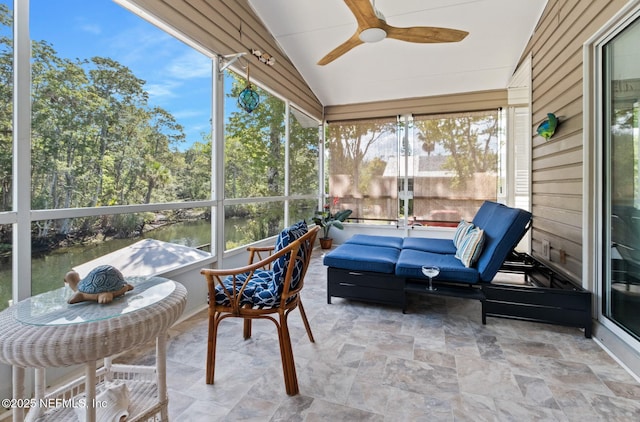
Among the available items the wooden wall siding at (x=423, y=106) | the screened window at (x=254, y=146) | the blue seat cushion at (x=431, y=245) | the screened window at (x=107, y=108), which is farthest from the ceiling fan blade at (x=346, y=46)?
the wooden wall siding at (x=423, y=106)

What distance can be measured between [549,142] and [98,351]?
4090 millimetres

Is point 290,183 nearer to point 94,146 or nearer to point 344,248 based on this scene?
point 344,248

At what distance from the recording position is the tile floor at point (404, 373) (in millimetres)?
1571

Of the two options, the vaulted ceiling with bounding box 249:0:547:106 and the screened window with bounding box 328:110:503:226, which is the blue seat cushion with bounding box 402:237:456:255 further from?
the vaulted ceiling with bounding box 249:0:547:106

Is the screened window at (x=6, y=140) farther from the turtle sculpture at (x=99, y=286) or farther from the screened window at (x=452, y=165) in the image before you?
the screened window at (x=452, y=165)

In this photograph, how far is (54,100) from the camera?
71.2 inches

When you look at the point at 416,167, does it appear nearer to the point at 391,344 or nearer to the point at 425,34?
the point at 425,34

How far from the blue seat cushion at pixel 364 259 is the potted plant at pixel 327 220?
2.04 m

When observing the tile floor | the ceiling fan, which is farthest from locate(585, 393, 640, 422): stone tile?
the ceiling fan

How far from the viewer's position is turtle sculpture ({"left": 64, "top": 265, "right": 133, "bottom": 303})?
1.21 meters

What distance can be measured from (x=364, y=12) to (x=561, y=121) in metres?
2.21

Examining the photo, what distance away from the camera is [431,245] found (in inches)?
143

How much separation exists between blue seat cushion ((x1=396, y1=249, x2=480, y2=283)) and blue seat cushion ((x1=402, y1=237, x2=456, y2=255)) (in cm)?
34

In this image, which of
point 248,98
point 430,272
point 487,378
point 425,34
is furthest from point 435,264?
point 248,98
